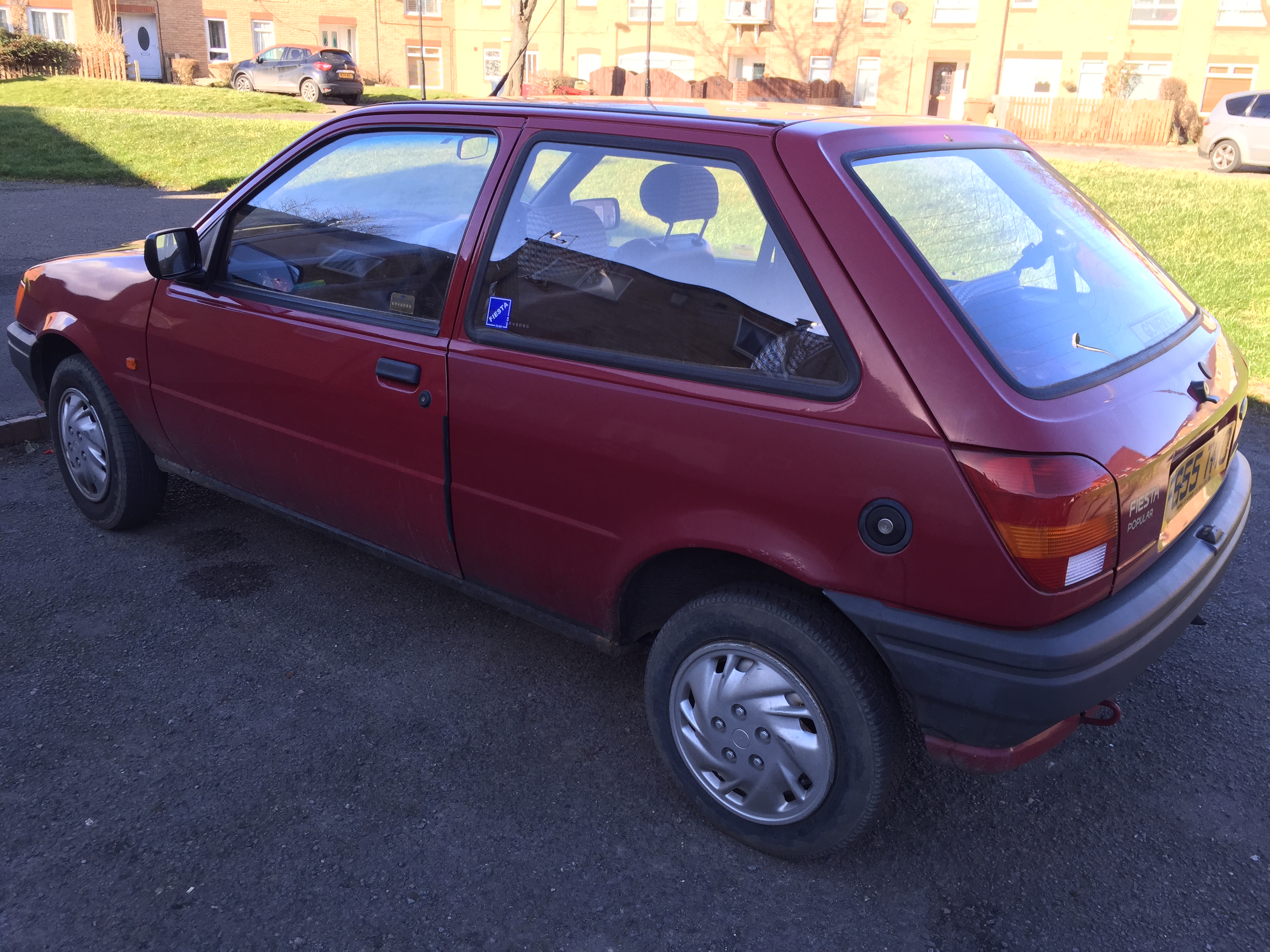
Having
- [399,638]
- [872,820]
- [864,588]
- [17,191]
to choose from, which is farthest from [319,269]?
[17,191]

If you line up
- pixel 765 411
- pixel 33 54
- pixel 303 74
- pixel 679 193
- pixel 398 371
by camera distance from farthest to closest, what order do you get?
pixel 303 74 → pixel 33 54 → pixel 398 371 → pixel 679 193 → pixel 765 411

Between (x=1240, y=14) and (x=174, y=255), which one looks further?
(x=1240, y=14)

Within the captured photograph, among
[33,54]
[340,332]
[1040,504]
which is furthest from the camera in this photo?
[33,54]

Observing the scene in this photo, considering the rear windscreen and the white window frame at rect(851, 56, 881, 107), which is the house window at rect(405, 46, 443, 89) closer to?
the white window frame at rect(851, 56, 881, 107)

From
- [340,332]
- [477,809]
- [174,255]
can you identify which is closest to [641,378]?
[340,332]

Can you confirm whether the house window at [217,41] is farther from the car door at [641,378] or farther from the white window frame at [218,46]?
the car door at [641,378]

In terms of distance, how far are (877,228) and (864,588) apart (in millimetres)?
829

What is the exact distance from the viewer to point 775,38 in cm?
4097

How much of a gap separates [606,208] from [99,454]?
278cm

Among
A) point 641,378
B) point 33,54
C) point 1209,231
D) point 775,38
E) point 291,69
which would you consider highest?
point 775,38

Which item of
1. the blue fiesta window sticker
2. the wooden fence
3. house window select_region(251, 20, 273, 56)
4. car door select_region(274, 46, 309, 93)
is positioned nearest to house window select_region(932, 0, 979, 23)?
the wooden fence

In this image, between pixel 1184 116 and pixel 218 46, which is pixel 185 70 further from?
pixel 1184 116

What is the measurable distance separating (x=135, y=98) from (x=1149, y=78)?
107 ft

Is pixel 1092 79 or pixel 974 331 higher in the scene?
pixel 1092 79
